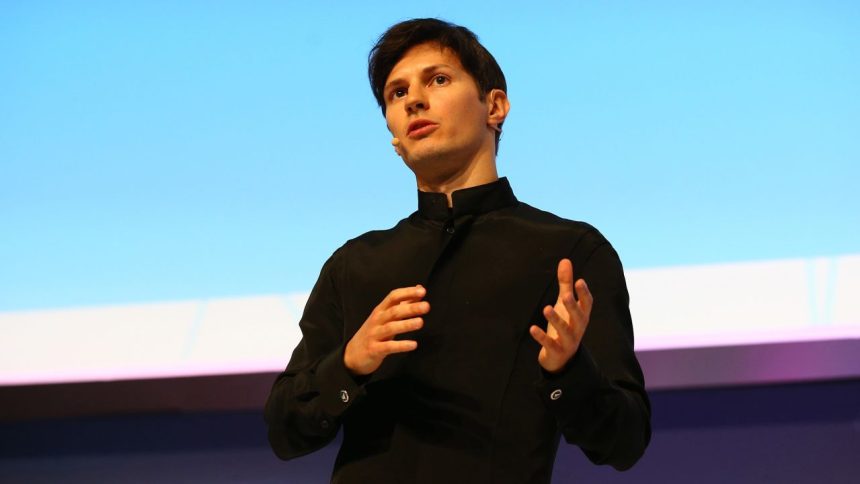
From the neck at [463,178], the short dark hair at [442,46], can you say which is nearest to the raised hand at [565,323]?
the neck at [463,178]

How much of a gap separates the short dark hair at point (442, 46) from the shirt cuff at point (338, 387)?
45 centimetres

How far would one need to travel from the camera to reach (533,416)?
106cm

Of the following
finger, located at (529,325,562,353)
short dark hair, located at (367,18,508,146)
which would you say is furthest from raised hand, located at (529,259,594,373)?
short dark hair, located at (367,18,508,146)

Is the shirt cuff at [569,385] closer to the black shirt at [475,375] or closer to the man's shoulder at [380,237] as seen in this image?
the black shirt at [475,375]

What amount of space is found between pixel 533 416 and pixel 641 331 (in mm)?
1030

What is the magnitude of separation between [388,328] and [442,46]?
0.51 m

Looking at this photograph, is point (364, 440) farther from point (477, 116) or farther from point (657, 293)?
point (657, 293)

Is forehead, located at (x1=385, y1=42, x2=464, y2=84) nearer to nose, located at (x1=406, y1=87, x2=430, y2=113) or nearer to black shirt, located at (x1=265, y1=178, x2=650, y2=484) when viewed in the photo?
nose, located at (x1=406, y1=87, x2=430, y2=113)

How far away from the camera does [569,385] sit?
0.93 metres

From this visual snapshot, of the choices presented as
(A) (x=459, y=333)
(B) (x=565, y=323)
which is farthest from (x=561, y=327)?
(A) (x=459, y=333)

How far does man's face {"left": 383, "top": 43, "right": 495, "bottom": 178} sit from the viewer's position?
3.90 ft

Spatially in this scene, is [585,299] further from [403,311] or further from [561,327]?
[403,311]

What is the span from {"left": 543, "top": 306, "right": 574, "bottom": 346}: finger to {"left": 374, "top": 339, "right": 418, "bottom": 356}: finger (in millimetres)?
137

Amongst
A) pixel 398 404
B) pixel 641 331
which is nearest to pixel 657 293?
pixel 641 331
